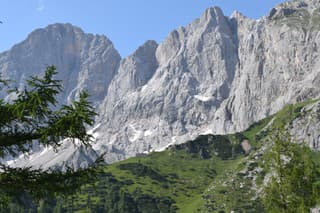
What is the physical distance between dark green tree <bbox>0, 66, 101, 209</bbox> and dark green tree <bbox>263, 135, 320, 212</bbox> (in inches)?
615

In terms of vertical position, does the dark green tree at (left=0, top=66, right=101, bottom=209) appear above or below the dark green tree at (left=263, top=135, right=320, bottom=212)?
above

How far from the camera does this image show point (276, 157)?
1070 inches

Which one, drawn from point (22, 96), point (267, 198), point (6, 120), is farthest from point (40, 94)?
point (267, 198)

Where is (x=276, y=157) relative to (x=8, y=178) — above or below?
below

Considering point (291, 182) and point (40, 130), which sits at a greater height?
point (40, 130)

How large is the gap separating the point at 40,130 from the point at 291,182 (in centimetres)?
1856

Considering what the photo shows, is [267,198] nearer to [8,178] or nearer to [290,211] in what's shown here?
[290,211]

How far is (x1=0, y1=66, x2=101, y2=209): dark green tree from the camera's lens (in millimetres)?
13547

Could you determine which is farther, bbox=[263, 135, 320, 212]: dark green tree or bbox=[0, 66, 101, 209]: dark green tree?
bbox=[263, 135, 320, 212]: dark green tree

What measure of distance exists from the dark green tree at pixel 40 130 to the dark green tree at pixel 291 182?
615 inches

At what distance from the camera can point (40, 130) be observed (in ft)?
45.8

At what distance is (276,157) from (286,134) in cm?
217

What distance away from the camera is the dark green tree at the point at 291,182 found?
25.4 meters

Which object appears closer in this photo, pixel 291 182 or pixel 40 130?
pixel 40 130
